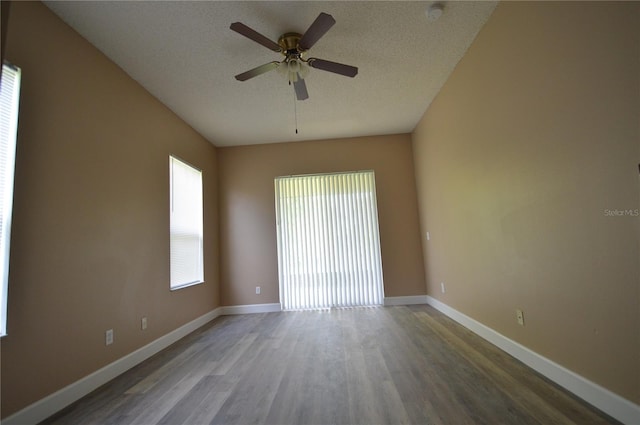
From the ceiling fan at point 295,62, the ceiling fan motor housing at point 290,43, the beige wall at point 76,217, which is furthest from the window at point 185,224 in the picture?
the ceiling fan motor housing at point 290,43

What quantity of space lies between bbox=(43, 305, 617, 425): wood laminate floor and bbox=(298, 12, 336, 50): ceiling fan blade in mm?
2484

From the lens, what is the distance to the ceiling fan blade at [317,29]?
1.93m

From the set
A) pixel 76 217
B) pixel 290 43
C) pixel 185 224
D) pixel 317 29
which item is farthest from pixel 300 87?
pixel 185 224

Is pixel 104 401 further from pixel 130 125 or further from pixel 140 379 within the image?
pixel 130 125

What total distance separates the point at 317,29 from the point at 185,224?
297 cm

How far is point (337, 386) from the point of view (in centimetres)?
211

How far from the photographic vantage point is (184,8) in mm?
2172

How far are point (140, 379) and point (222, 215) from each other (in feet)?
9.52

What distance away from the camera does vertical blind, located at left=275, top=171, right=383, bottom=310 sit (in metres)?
4.77

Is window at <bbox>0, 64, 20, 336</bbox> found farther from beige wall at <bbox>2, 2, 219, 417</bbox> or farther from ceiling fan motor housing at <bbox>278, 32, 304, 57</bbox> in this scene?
ceiling fan motor housing at <bbox>278, 32, 304, 57</bbox>

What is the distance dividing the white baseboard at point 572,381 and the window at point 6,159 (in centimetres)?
341

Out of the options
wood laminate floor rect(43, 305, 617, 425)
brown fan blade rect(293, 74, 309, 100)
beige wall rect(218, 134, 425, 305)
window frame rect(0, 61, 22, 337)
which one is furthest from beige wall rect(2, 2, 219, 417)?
brown fan blade rect(293, 74, 309, 100)

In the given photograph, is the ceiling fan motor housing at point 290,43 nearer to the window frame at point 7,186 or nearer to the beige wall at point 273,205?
the window frame at point 7,186

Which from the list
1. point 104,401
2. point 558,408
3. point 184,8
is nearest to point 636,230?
point 558,408
